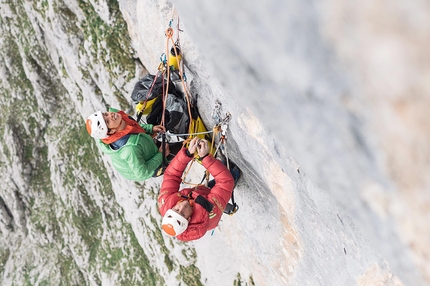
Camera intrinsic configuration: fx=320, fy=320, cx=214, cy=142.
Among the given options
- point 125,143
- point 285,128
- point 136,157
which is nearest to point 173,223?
point 136,157

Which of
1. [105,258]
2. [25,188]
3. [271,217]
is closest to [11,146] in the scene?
[25,188]

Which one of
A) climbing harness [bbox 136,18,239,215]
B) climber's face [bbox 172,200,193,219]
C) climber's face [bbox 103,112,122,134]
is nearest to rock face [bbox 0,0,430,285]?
climbing harness [bbox 136,18,239,215]

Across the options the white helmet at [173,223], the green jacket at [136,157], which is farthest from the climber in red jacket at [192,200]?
the green jacket at [136,157]

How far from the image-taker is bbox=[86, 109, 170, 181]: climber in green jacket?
212 inches

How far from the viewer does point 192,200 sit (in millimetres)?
5207

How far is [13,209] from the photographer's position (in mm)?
21422

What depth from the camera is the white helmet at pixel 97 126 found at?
17.3ft

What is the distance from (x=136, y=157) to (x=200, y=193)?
4.27ft

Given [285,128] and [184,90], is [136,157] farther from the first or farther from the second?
[285,128]

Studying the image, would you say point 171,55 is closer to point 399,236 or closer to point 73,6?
point 399,236

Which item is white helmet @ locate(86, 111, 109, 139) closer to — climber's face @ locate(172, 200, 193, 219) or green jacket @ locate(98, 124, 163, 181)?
green jacket @ locate(98, 124, 163, 181)

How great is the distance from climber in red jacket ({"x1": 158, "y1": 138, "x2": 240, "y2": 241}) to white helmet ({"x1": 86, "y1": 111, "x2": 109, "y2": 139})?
129cm

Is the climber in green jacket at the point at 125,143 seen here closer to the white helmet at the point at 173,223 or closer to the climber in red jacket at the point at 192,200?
the climber in red jacket at the point at 192,200

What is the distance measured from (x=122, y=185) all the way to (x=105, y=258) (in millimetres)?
5142
